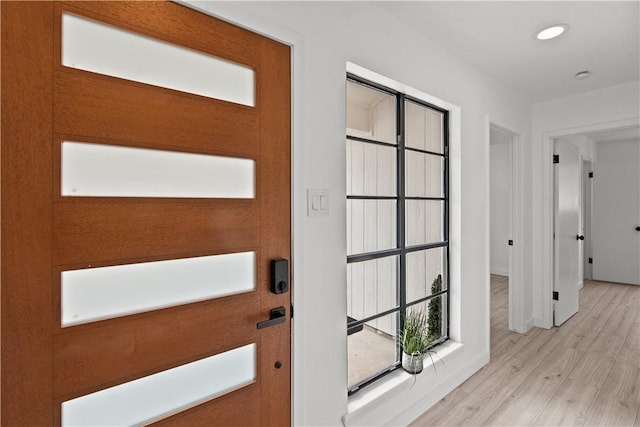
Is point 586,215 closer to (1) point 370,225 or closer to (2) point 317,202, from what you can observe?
(1) point 370,225

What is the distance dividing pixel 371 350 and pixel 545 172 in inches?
113

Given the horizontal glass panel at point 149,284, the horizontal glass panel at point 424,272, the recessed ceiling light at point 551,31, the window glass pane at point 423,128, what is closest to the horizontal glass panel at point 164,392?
the horizontal glass panel at point 149,284

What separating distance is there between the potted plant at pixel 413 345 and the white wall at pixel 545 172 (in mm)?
2193

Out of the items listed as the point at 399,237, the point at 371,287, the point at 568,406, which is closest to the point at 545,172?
the point at 568,406

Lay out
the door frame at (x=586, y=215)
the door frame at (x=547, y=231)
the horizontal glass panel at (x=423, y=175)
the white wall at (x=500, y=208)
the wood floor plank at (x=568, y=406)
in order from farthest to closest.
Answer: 1. the white wall at (x=500, y=208)
2. the door frame at (x=586, y=215)
3. the door frame at (x=547, y=231)
4. the horizontal glass panel at (x=423, y=175)
5. the wood floor plank at (x=568, y=406)

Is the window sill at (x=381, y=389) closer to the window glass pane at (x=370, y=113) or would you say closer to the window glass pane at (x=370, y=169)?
the window glass pane at (x=370, y=169)

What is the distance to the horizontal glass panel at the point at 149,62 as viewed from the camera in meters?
0.99

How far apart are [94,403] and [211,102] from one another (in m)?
1.06

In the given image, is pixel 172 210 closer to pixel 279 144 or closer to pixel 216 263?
pixel 216 263

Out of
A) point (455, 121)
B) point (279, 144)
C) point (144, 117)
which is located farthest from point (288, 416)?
point (455, 121)

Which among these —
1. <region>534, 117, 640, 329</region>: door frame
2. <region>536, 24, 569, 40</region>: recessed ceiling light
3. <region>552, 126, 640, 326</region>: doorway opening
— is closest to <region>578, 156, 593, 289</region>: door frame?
<region>552, 126, 640, 326</region>: doorway opening

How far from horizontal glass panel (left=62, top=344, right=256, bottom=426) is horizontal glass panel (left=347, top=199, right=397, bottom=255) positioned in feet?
2.74

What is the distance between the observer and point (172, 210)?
45.1 inches

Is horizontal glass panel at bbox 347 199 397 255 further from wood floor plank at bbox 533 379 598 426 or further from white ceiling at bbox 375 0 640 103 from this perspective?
wood floor plank at bbox 533 379 598 426
